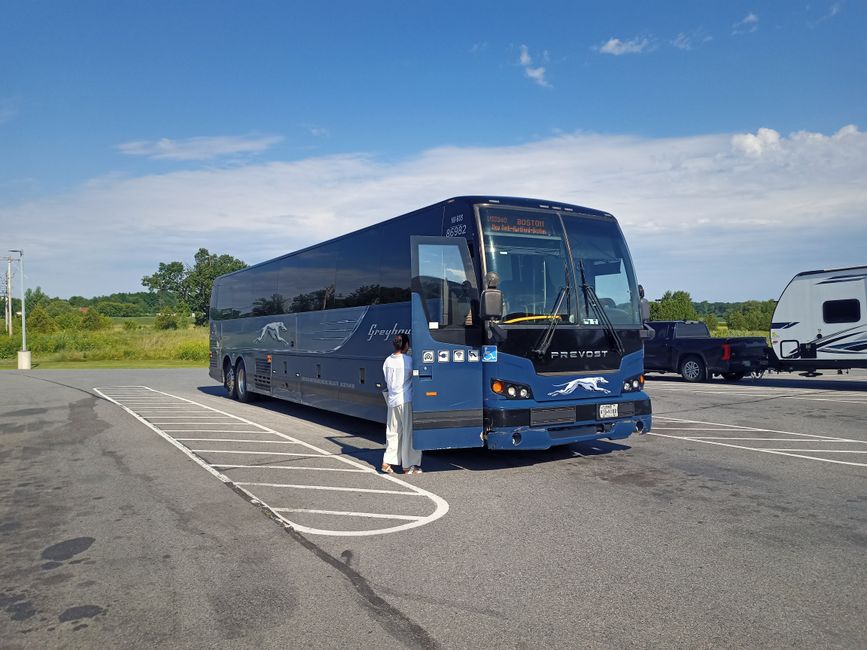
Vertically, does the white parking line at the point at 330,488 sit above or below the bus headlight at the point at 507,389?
below

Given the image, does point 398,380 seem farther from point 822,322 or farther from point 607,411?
point 822,322

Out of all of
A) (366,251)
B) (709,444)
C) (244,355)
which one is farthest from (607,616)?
(244,355)

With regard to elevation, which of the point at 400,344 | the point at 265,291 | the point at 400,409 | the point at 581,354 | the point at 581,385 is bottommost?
the point at 400,409

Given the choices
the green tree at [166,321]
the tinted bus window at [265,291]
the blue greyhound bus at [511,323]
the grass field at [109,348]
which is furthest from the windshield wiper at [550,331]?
the green tree at [166,321]

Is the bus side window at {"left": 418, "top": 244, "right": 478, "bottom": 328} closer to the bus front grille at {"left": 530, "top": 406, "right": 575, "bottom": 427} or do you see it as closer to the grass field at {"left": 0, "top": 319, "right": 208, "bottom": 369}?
the bus front grille at {"left": 530, "top": 406, "right": 575, "bottom": 427}

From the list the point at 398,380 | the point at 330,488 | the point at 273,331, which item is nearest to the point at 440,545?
the point at 330,488

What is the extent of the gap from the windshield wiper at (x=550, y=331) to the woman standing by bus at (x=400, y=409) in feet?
5.22

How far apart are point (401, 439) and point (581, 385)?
2.36 m

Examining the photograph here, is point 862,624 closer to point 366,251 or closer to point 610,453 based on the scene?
point 610,453

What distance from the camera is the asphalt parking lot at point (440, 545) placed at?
404cm

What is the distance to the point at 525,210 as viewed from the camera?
880cm

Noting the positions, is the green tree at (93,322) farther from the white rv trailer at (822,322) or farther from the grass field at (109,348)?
the white rv trailer at (822,322)

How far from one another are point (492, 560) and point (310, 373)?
8.79 m

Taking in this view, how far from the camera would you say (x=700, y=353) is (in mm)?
21828
